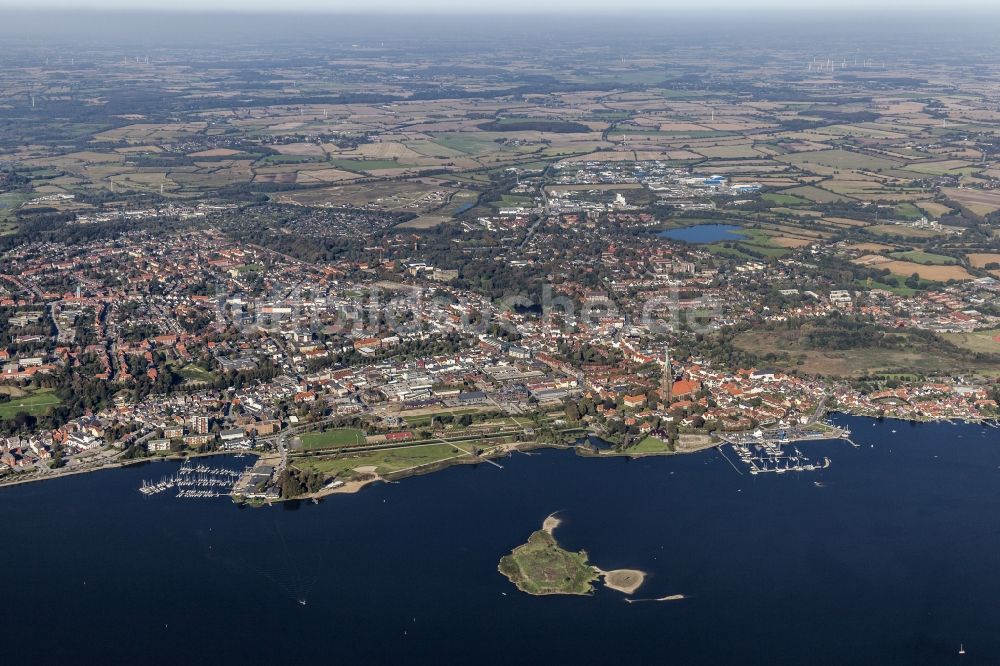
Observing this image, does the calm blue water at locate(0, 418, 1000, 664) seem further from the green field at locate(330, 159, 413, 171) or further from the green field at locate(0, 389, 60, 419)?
the green field at locate(330, 159, 413, 171)

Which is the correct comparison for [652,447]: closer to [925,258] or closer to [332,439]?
[332,439]

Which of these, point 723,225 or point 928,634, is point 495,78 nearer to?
point 723,225

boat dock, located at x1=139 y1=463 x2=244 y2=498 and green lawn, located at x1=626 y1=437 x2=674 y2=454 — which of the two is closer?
boat dock, located at x1=139 y1=463 x2=244 y2=498

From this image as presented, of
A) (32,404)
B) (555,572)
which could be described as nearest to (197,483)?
(32,404)

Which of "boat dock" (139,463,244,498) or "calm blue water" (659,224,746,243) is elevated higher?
"calm blue water" (659,224,746,243)

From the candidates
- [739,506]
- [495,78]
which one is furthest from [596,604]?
[495,78]

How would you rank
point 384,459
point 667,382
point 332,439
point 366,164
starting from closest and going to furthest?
1. point 384,459
2. point 332,439
3. point 667,382
4. point 366,164

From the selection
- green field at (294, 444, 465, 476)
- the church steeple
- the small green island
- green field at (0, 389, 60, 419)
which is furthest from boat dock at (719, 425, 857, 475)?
green field at (0, 389, 60, 419)
